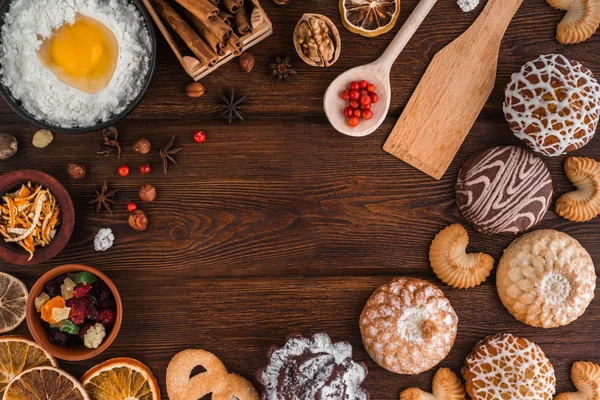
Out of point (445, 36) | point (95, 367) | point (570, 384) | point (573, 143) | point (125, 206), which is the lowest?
point (95, 367)

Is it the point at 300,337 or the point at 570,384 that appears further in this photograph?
the point at 570,384

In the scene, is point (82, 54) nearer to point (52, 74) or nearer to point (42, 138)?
point (52, 74)

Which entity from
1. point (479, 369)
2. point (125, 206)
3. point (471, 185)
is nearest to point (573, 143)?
point (471, 185)

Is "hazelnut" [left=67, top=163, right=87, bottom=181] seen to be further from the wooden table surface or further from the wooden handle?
the wooden handle

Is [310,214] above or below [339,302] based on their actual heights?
above

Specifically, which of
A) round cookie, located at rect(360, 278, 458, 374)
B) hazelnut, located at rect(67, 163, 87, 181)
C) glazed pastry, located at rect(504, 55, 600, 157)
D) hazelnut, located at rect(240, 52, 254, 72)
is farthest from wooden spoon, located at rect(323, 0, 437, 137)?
hazelnut, located at rect(67, 163, 87, 181)

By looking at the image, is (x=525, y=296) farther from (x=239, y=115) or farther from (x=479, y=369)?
(x=239, y=115)
